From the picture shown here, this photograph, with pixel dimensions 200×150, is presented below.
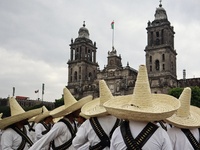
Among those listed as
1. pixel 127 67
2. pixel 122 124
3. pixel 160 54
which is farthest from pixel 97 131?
pixel 127 67

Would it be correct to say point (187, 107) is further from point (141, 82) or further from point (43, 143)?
point (43, 143)

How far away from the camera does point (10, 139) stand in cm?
585

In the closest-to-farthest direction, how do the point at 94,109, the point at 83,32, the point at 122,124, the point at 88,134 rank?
the point at 122,124
the point at 88,134
the point at 94,109
the point at 83,32

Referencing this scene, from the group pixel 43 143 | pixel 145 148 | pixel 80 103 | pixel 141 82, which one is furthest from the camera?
pixel 80 103

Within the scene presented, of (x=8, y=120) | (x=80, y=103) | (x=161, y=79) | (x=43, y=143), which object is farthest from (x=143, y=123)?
(x=161, y=79)

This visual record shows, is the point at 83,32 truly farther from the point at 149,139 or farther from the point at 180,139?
the point at 149,139

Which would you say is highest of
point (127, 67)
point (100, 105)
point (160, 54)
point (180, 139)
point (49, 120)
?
point (160, 54)

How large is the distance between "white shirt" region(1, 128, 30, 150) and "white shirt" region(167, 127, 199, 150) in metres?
3.00

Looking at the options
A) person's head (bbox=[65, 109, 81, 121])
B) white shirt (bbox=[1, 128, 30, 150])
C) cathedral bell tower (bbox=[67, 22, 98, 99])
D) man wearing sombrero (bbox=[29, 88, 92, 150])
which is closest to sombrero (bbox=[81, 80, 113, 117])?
man wearing sombrero (bbox=[29, 88, 92, 150])

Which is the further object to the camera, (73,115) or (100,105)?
(73,115)

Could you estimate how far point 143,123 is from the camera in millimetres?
3748

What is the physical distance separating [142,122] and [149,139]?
0.26 meters

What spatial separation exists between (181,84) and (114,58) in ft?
44.1

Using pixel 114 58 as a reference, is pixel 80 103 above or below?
below
